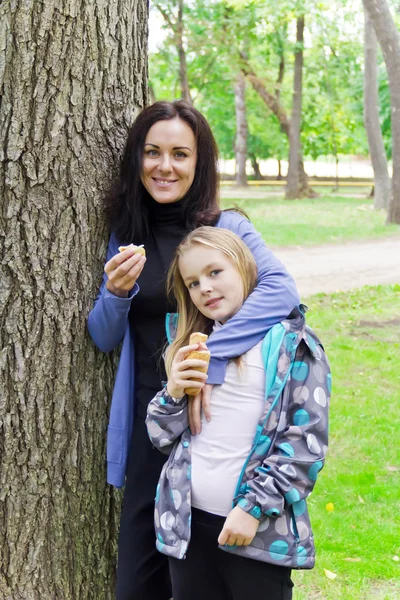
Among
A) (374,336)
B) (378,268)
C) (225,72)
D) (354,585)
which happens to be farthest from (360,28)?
(354,585)

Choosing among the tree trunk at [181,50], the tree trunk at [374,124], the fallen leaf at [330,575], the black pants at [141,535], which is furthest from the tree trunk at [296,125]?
the black pants at [141,535]

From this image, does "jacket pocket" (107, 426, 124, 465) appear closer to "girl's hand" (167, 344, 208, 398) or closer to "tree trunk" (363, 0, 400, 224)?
"girl's hand" (167, 344, 208, 398)

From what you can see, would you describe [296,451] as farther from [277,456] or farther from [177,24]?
[177,24]

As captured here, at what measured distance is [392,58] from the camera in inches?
565

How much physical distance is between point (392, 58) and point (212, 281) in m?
13.2

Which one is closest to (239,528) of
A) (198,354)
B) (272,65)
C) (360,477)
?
(198,354)

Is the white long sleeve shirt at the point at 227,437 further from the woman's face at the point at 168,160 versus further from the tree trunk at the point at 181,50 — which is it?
the tree trunk at the point at 181,50

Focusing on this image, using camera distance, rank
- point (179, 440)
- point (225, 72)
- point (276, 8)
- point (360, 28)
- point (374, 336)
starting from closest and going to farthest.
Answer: point (179, 440) < point (374, 336) < point (276, 8) < point (225, 72) < point (360, 28)

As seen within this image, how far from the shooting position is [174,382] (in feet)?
7.37

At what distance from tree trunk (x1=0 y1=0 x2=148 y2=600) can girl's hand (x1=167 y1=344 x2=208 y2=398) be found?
2.14ft

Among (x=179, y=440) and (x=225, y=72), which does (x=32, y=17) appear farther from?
(x=225, y=72)

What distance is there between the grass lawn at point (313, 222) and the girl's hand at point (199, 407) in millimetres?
9051

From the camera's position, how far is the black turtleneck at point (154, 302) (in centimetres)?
270

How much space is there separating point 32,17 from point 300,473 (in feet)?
5.64
